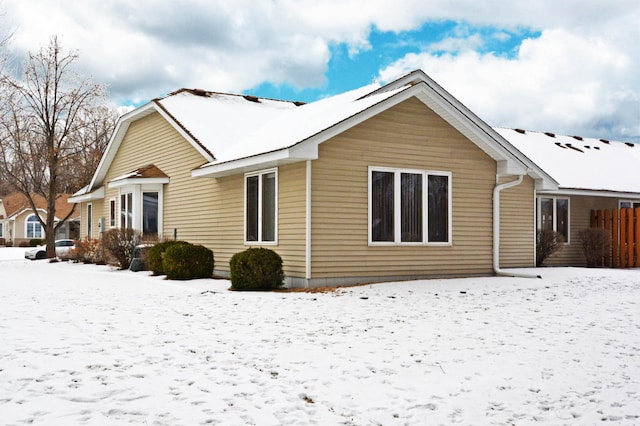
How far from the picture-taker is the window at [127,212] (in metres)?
22.0

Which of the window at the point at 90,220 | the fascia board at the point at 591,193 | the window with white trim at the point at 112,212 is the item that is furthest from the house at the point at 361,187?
the window at the point at 90,220

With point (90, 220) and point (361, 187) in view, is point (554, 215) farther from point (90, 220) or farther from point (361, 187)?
point (90, 220)

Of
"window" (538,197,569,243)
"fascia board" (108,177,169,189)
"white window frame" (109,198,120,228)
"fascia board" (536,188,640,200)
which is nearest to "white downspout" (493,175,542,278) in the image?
"fascia board" (536,188,640,200)

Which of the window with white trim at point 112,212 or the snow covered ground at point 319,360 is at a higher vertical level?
the window with white trim at point 112,212

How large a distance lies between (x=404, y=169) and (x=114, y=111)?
38.1 metres

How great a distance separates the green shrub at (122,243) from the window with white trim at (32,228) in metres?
43.3

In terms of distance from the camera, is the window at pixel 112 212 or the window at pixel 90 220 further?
the window at pixel 90 220

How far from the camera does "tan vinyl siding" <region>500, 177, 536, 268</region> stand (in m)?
19.0

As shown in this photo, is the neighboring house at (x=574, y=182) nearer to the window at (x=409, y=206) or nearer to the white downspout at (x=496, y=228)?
the white downspout at (x=496, y=228)

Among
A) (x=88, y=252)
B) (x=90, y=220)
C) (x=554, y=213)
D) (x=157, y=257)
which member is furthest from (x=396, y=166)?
(x=90, y=220)

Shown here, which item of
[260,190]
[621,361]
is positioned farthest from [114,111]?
[621,361]

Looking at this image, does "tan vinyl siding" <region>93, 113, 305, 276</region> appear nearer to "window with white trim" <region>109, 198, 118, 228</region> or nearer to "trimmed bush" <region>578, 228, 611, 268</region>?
"window with white trim" <region>109, 198, 118, 228</region>

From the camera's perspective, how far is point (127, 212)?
22.2 m

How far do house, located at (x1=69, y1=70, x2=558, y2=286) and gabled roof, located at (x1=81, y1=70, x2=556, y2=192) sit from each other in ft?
0.15
